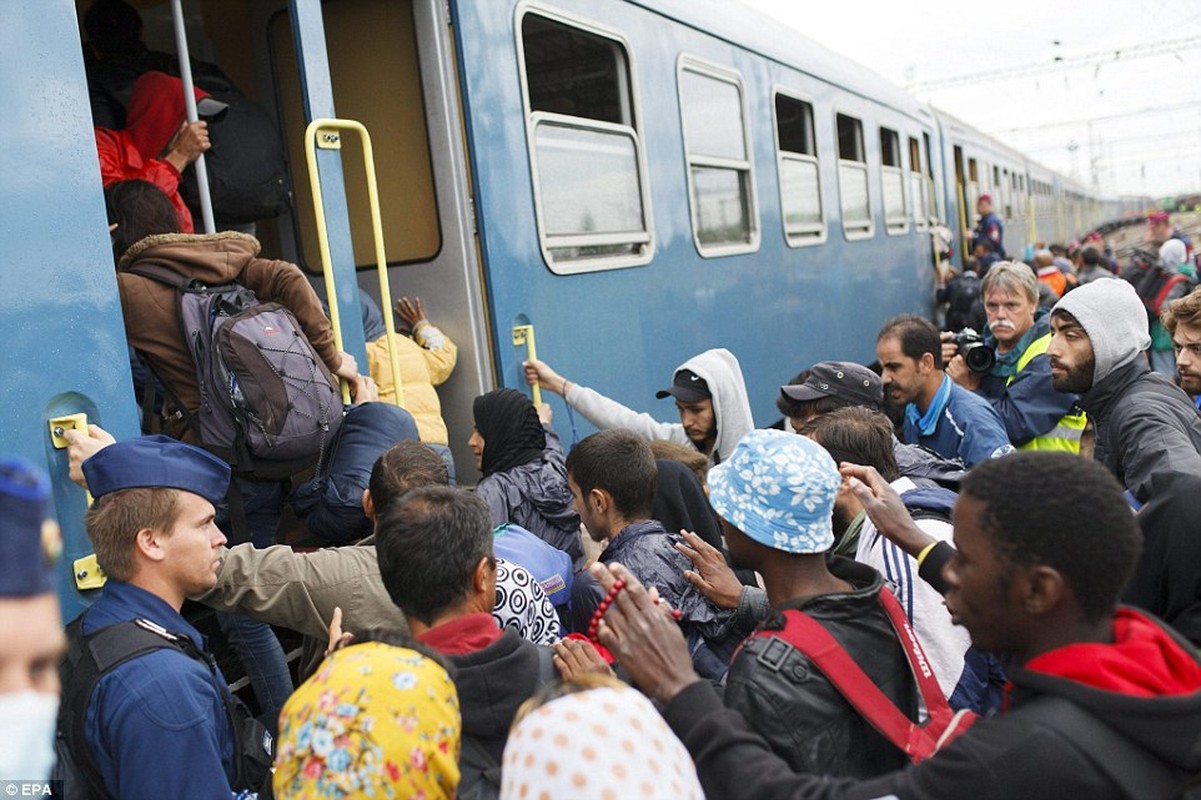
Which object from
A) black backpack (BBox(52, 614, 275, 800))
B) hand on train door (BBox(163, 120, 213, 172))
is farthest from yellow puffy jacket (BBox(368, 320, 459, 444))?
black backpack (BBox(52, 614, 275, 800))

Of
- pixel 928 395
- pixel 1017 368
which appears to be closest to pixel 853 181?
pixel 1017 368

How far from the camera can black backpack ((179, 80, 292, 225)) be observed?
3512 millimetres

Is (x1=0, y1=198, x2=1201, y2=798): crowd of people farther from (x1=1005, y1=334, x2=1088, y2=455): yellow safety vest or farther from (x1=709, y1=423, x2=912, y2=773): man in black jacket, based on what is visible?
(x1=1005, y1=334, x2=1088, y2=455): yellow safety vest

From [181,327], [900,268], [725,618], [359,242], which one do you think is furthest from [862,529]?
[900,268]

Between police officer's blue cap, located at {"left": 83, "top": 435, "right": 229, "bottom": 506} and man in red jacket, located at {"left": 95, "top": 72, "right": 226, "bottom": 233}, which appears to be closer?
police officer's blue cap, located at {"left": 83, "top": 435, "right": 229, "bottom": 506}

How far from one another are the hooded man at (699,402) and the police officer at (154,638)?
177 cm

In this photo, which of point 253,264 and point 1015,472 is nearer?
point 1015,472

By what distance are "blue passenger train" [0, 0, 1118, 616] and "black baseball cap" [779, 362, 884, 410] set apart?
972 millimetres

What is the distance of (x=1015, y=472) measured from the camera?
4.58 feet

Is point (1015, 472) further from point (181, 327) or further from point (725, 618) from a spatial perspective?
point (181, 327)

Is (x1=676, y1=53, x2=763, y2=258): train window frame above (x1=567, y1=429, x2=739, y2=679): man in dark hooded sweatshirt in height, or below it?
above

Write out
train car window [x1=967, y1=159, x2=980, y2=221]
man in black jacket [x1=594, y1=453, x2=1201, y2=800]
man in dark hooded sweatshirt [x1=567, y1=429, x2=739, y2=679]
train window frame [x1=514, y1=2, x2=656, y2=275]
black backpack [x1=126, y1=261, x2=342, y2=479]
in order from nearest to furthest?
man in black jacket [x1=594, y1=453, x2=1201, y2=800] < man in dark hooded sweatshirt [x1=567, y1=429, x2=739, y2=679] < black backpack [x1=126, y1=261, x2=342, y2=479] < train window frame [x1=514, y1=2, x2=656, y2=275] < train car window [x1=967, y1=159, x2=980, y2=221]

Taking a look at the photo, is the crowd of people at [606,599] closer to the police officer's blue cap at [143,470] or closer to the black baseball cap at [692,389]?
the police officer's blue cap at [143,470]

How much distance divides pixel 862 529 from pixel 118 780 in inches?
62.3
